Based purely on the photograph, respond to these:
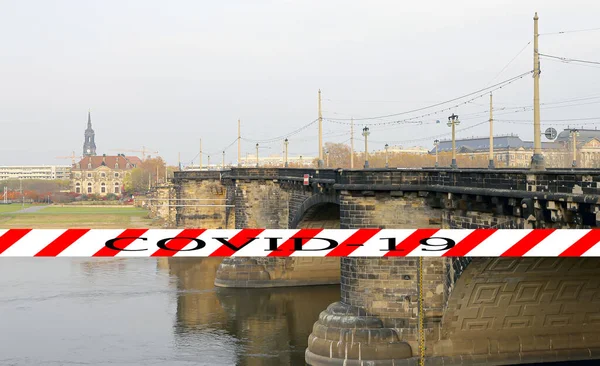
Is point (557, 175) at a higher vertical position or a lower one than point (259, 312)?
higher

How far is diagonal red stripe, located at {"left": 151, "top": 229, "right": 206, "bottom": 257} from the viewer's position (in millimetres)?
7605

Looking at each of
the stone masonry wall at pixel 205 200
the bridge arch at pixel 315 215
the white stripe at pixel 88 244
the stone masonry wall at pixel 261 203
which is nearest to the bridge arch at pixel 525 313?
the bridge arch at pixel 315 215

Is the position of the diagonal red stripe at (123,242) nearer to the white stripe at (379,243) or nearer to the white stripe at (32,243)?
the white stripe at (32,243)

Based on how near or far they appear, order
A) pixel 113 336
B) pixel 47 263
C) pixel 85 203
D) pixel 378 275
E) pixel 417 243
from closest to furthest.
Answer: pixel 417 243
pixel 378 275
pixel 113 336
pixel 47 263
pixel 85 203

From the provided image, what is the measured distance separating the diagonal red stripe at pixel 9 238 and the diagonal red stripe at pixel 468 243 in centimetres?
396

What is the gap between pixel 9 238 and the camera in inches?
294

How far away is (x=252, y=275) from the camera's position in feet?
138

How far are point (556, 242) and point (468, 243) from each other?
0.81m

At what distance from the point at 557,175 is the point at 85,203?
12503cm

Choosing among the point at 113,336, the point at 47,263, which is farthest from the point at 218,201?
the point at 113,336

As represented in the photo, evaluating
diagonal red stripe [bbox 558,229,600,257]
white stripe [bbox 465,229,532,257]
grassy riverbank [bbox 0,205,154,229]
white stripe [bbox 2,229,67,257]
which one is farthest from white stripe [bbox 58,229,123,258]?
grassy riverbank [bbox 0,205,154,229]

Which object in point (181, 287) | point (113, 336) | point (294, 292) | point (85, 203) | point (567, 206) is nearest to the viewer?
point (567, 206)

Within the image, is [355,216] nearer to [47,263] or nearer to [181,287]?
[181,287]

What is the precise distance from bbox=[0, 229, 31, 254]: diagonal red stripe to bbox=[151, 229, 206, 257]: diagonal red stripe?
4.01ft
